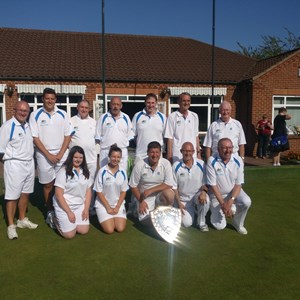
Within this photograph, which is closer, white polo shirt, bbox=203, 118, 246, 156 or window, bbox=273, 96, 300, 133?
white polo shirt, bbox=203, 118, 246, 156

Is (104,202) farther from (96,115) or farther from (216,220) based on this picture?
(96,115)

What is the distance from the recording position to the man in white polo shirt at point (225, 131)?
565cm

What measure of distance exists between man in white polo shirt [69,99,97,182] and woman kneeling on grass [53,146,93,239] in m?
0.62

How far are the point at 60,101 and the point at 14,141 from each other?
9.65m

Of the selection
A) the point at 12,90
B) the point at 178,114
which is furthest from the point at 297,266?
the point at 12,90

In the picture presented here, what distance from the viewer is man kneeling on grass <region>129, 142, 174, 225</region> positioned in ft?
16.7

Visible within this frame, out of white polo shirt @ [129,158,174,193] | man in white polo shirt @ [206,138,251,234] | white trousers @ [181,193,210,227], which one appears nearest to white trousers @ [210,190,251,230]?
man in white polo shirt @ [206,138,251,234]

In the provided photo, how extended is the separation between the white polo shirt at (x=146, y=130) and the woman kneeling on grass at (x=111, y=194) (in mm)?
754

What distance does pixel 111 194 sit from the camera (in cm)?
506

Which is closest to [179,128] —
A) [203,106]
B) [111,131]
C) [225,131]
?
[225,131]

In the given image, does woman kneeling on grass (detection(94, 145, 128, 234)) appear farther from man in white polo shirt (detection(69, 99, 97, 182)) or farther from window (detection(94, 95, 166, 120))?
window (detection(94, 95, 166, 120))

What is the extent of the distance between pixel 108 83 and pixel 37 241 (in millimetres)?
10314

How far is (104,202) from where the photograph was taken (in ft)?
16.3

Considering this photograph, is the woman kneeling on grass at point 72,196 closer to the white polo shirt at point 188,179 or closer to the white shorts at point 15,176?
the white shorts at point 15,176
